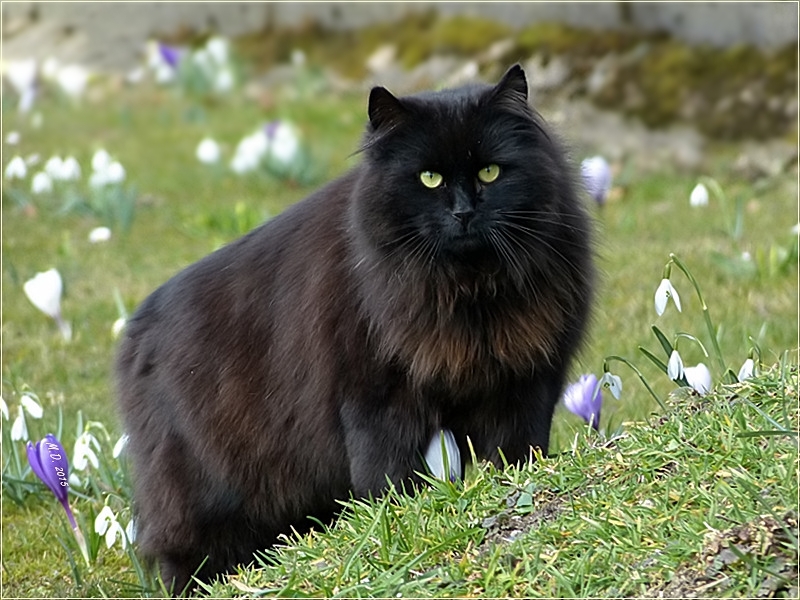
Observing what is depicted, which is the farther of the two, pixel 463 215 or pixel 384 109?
pixel 384 109

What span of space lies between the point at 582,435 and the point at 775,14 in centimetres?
629

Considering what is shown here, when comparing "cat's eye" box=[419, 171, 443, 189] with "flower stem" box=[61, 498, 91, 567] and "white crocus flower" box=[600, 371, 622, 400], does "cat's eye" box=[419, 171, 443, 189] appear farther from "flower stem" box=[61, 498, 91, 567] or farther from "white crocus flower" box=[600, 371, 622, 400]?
"flower stem" box=[61, 498, 91, 567]

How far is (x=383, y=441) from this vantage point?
9.85 ft

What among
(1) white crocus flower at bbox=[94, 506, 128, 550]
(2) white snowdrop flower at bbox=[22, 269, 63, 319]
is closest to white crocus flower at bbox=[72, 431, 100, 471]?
(1) white crocus flower at bbox=[94, 506, 128, 550]

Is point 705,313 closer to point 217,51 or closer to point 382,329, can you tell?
point 382,329

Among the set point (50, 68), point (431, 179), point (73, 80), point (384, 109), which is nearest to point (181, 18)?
A: point (73, 80)

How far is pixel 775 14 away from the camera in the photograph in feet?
26.7

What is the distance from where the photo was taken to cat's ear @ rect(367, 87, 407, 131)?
9.64 ft

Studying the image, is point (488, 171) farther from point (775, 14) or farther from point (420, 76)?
point (420, 76)

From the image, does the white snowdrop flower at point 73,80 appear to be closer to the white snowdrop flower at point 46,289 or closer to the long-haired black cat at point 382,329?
the white snowdrop flower at point 46,289

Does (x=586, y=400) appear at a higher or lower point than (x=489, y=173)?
lower

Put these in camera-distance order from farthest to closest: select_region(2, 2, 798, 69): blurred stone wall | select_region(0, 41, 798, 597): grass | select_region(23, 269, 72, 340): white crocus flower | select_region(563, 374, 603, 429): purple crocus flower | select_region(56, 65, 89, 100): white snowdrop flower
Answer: select_region(56, 65, 89, 100): white snowdrop flower < select_region(2, 2, 798, 69): blurred stone wall < select_region(23, 269, 72, 340): white crocus flower < select_region(563, 374, 603, 429): purple crocus flower < select_region(0, 41, 798, 597): grass

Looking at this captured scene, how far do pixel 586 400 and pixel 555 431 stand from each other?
2.30 feet

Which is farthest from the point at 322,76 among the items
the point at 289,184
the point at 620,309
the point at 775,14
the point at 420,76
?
the point at 620,309
